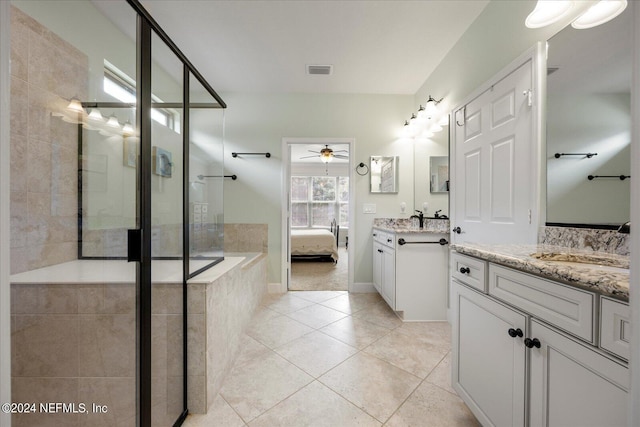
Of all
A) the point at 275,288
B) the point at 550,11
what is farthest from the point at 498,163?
the point at 275,288

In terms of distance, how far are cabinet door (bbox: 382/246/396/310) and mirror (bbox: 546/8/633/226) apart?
1327 millimetres

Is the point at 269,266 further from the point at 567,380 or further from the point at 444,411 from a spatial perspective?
the point at 567,380

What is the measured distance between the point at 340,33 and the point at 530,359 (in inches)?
101

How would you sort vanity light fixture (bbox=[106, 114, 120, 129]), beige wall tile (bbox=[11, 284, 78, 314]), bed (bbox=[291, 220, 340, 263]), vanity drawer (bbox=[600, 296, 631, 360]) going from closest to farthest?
vanity drawer (bbox=[600, 296, 631, 360]), beige wall tile (bbox=[11, 284, 78, 314]), vanity light fixture (bbox=[106, 114, 120, 129]), bed (bbox=[291, 220, 340, 263])

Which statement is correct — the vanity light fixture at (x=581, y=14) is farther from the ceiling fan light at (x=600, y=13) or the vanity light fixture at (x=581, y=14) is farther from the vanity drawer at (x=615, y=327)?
the vanity drawer at (x=615, y=327)

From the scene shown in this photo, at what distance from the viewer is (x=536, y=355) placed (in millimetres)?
843

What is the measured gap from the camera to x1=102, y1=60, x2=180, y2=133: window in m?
1.15

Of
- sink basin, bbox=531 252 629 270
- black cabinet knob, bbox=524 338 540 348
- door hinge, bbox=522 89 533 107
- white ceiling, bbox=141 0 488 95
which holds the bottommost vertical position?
black cabinet knob, bbox=524 338 540 348

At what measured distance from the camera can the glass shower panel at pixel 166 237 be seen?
117 centimetres

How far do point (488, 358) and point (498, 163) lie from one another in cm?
132

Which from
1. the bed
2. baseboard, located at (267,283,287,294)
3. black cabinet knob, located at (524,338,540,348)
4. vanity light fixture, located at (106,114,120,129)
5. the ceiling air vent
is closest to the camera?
black cabinet knob, located at (524,338,540,348)

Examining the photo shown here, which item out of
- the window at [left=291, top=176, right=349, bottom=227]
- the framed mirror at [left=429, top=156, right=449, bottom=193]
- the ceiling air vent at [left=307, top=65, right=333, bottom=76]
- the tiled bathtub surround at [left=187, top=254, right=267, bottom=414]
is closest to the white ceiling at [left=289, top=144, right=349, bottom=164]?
the window at [left=291, top=176, right=349, bottom=227]

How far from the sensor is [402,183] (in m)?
3.33

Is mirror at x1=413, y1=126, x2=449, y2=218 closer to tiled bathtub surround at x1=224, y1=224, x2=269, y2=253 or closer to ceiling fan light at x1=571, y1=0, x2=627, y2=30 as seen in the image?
ceiling fan light at x1=571, y1=0, x2=627, y2=30
